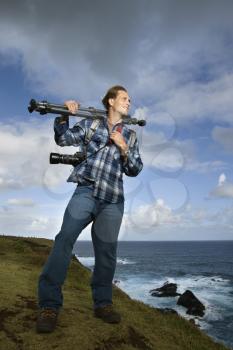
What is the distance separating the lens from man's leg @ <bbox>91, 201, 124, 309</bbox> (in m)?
6.98

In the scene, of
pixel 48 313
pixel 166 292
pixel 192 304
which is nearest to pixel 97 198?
pixel 48 313

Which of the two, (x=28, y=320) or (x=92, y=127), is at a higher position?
(x=92, y=127)

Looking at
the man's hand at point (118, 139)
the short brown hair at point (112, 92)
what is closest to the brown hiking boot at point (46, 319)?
the man's hand at point (118, 139)

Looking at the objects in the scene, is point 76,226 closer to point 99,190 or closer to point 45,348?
point 99,190

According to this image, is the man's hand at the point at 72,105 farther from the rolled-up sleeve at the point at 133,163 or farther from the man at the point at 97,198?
the rolled-up sleeve at the point at 133,163

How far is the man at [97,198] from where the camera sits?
650 centimetres

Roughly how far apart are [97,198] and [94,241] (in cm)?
92

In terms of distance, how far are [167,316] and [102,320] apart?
13.4 feet

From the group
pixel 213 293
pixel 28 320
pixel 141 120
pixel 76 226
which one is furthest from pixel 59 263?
pixel 213 293

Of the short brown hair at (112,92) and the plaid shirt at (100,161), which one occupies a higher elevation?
the short brown hair at (112,92)

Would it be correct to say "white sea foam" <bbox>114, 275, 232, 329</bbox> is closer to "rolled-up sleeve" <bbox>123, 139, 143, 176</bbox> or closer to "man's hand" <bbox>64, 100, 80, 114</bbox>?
"rolled-up sleeve" <bbox>123, 139, 143, 176</bbox>

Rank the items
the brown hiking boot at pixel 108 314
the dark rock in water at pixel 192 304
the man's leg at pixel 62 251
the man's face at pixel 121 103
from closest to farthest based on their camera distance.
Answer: the man's leg at pixel 62 251 → the man's face at pixel 121 103 → the brown hiking boot at pixel 108 314 → the dark rock in water at pixel 192 304

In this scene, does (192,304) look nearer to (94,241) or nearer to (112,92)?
(94,241)

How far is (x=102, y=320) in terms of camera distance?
767cm
